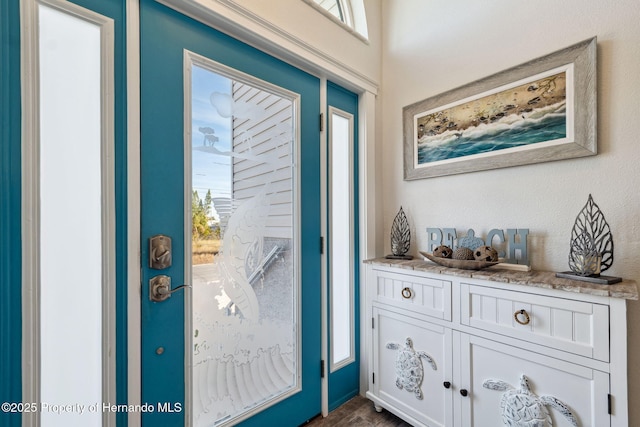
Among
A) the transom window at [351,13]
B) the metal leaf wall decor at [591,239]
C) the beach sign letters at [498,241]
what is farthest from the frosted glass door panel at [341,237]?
the metal leaf wall decor at [591,239]

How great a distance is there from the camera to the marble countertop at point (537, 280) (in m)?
0.97

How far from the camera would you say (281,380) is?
153 centimetres

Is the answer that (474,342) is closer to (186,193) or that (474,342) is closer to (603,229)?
(603,229)

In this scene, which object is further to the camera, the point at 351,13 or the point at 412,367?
the point at 351,13

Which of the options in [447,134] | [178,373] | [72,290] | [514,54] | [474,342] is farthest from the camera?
[447,134]

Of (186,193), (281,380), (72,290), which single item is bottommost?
(281,380)

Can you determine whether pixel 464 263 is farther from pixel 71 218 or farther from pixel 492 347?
pixel 71 218

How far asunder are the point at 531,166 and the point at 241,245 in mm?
1555

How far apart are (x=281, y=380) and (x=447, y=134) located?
5.80ft

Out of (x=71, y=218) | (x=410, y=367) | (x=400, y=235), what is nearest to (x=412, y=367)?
(x=410, y=367)

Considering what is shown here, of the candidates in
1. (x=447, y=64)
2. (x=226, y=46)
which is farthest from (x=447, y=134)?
(x=226, y=46)

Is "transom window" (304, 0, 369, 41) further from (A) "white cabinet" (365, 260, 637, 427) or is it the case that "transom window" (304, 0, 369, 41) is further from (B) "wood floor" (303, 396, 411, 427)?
(B) "wood floor" (303, 396, 411, 427)

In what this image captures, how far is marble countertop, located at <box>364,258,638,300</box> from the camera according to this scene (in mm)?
974

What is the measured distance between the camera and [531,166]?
4.74 feet
